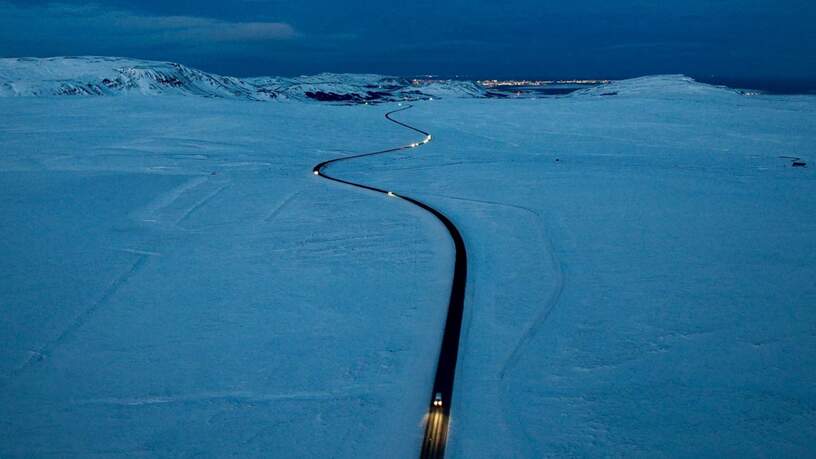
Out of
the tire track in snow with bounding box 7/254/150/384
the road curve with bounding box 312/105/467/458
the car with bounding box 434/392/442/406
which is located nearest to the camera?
the road curve with bounding box 312/105/467/458

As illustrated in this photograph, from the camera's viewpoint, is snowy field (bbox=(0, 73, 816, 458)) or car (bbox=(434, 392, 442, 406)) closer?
snowy field (bbox=(0, 73, 816, 458))

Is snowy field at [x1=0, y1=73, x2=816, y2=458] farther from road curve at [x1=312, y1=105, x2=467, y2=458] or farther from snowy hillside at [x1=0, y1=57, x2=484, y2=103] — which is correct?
snowy hillside at [x1=0, y1=57, x2=484, y2=103]

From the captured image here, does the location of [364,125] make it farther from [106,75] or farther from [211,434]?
[106,75]

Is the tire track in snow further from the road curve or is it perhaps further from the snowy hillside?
the snowy hillside

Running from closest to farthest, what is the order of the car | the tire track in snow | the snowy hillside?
the car → the tire track in snow → the snowy hillside

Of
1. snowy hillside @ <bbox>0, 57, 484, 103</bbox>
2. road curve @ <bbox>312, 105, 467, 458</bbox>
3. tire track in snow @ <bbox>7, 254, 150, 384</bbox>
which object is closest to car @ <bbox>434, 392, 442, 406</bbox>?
road curve @ <bbox>312, 105, 467, 458</bbox>

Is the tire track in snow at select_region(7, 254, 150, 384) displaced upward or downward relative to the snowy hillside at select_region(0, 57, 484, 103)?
downward

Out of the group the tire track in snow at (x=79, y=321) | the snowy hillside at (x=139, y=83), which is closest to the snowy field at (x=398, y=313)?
the tire track in snow at (x=79, y=321)
